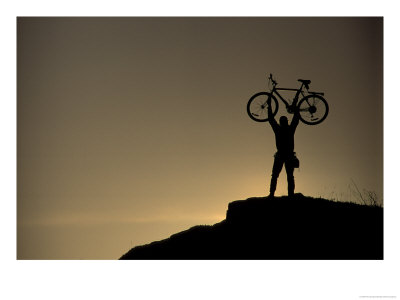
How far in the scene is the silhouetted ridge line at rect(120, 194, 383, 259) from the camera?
13.7 meters

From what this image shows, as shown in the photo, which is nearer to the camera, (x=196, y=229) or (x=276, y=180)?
(x=276, y=180)

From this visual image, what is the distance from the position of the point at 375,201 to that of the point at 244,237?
283 cm

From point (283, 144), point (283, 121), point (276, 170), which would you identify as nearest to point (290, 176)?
point (276, 170)

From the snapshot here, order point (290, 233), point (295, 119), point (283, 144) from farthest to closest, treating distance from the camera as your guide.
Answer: point (295, 119)
point (283, 144)
point (290, 233)

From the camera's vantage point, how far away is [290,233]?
13953 mm

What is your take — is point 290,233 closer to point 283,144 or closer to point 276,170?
point 276,170

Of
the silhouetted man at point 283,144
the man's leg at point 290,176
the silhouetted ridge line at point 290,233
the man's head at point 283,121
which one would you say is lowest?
the silhouetted ridge line at point 290,233

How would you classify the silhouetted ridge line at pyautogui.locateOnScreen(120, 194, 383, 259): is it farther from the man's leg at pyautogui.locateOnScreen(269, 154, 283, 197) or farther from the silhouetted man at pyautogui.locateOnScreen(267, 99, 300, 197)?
the silhouetted man at pyautogui.locateOnScreen(267, 99, 300, 197)

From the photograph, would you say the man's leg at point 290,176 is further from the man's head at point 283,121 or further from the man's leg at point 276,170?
the man's head at point 283,121

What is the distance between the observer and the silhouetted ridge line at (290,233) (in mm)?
13727

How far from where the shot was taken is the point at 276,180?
14.3 meters

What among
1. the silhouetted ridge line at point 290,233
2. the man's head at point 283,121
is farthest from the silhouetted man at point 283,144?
the silhouetted ridge line at point 290,233
